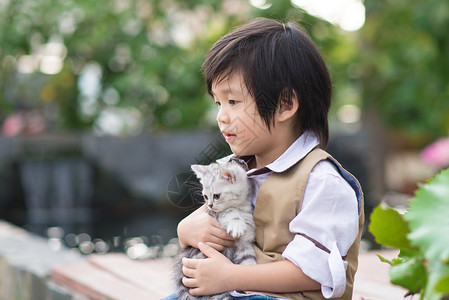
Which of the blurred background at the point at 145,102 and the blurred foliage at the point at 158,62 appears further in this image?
the blurred foliage at the point at 158,62

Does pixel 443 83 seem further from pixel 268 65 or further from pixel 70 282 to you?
pixel 268 65

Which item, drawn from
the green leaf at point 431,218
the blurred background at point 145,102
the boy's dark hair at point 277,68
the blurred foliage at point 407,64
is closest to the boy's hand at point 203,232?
the boy's dark hair at point 277,68

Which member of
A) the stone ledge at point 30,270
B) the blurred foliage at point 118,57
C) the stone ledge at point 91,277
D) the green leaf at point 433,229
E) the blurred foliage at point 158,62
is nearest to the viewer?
the green leaf at point 433,229

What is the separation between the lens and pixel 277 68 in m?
1.55

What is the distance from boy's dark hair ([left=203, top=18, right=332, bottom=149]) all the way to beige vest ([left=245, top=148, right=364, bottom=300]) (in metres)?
0.15

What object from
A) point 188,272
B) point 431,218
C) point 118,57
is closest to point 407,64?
point 118,57

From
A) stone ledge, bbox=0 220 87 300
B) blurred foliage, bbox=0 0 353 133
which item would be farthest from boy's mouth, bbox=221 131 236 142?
blurred foliage, bbox=0 0 353 133

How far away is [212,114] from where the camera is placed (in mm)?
10578

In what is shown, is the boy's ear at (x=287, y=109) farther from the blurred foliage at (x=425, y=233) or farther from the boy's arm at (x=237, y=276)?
the blurred foliage at (x=425, y=233)

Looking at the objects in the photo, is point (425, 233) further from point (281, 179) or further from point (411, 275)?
point (281, 179)

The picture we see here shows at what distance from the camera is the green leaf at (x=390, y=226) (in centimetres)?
104

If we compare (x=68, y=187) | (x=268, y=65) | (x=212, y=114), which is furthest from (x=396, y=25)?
(x=268, y=65)

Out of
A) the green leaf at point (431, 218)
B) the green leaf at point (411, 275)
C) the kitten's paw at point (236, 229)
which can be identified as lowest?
the kitten's paw at point (236, 229)

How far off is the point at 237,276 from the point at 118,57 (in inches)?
363
